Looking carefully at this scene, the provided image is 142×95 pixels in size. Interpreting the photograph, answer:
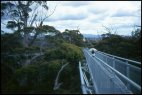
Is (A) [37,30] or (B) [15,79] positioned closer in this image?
(B) [15,79]

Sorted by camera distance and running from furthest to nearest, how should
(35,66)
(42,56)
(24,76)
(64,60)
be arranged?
1. (64,60)
2. (42,56)
3. (35,66)
4. (24,76)

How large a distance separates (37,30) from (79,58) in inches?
252

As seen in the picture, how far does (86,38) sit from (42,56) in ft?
135

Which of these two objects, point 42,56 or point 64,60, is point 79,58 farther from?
point 42,56

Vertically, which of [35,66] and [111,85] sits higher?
[111,85]

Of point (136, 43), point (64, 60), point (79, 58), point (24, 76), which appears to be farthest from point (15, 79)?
point (136, 43)

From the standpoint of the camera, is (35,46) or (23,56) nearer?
(23,56)

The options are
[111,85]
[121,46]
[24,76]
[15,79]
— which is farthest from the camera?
[121,46]

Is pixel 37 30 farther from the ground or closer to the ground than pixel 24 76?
farther from the ground

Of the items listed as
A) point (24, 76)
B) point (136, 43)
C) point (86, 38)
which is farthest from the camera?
point (86, 38)

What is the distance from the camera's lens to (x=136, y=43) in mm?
26891

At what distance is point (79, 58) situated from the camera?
26.9m

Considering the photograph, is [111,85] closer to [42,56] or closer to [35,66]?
[35,66]

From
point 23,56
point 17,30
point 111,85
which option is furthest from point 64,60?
point 111,85
